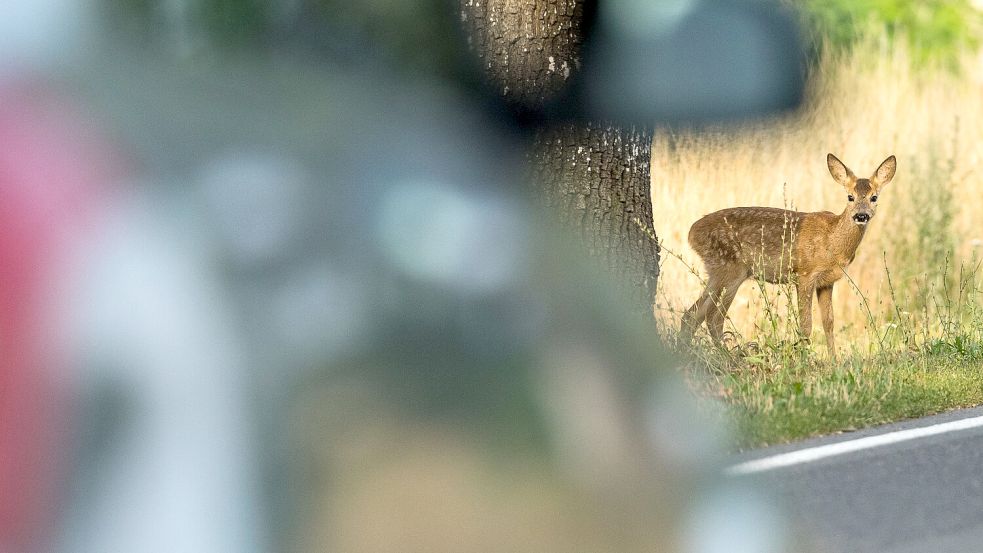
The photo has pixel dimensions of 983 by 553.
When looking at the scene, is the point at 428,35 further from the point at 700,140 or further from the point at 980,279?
the point at 980,279

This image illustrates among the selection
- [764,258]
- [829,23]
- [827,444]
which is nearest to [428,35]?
[764,258]

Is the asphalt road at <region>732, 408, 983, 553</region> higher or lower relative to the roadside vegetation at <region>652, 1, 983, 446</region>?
lower

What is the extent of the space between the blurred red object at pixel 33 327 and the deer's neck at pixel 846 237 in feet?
28.3

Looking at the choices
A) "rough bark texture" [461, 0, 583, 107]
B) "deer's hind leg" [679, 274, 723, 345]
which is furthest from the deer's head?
"rough bark texture" [461, 0, 583, 107]

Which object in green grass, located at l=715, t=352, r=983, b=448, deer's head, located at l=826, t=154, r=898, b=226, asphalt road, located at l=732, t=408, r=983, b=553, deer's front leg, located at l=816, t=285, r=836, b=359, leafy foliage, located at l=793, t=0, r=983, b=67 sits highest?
leafy foliage, located at l=793, t=0, r=983, b=67

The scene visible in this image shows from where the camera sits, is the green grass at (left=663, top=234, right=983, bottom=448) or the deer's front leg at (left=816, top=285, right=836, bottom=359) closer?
the green grass at (left=663, top=234, right=983, bottom=448)

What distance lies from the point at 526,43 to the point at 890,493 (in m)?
3.57

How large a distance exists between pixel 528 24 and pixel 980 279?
5685 millimetres

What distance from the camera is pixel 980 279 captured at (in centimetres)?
1273

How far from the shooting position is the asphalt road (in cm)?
530

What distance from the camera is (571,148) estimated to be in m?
8.88

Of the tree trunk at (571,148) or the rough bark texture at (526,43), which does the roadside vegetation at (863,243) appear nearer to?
the tree trunk at (571,148)

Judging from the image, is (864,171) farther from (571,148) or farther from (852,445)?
(852,445)

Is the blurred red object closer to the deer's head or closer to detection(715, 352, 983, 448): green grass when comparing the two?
detection(715, 352, 983, 448): green grass
